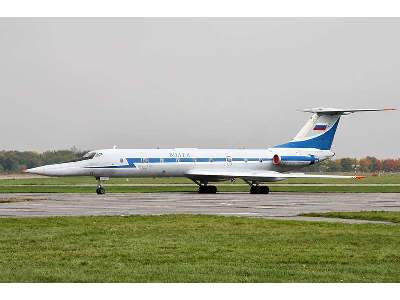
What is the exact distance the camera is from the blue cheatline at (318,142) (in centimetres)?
5488

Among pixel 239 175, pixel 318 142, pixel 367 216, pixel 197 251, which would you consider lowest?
pixel 197 251

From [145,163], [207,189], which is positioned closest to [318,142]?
[207,189]

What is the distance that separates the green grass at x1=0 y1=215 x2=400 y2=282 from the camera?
11.5 meters

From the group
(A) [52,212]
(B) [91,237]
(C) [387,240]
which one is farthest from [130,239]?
(A) [52,212]

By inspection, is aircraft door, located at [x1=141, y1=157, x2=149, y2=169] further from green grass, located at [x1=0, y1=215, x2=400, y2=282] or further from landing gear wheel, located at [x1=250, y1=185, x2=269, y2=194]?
green grass, located at [x1=0, y1=215, x2=400, y2=282]

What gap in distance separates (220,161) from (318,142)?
7.77 m

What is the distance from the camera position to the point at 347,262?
42.5 ft

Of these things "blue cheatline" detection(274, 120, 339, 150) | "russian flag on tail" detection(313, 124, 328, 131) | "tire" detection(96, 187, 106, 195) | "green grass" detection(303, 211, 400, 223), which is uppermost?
"russian flag on tail" detection(313, 124, 328, 131)

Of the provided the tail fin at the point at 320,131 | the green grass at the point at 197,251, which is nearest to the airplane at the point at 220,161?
the tail fin at the point at 320,131

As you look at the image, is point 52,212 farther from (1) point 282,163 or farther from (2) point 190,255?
(1) point 282,163

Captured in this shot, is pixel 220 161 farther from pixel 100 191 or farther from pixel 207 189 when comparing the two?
pixel 100 191

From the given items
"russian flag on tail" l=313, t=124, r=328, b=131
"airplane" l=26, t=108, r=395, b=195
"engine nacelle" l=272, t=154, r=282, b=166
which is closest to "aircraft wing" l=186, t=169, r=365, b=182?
"airplane" l=26, t=108, r=395, b=195

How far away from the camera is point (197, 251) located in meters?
14.3
